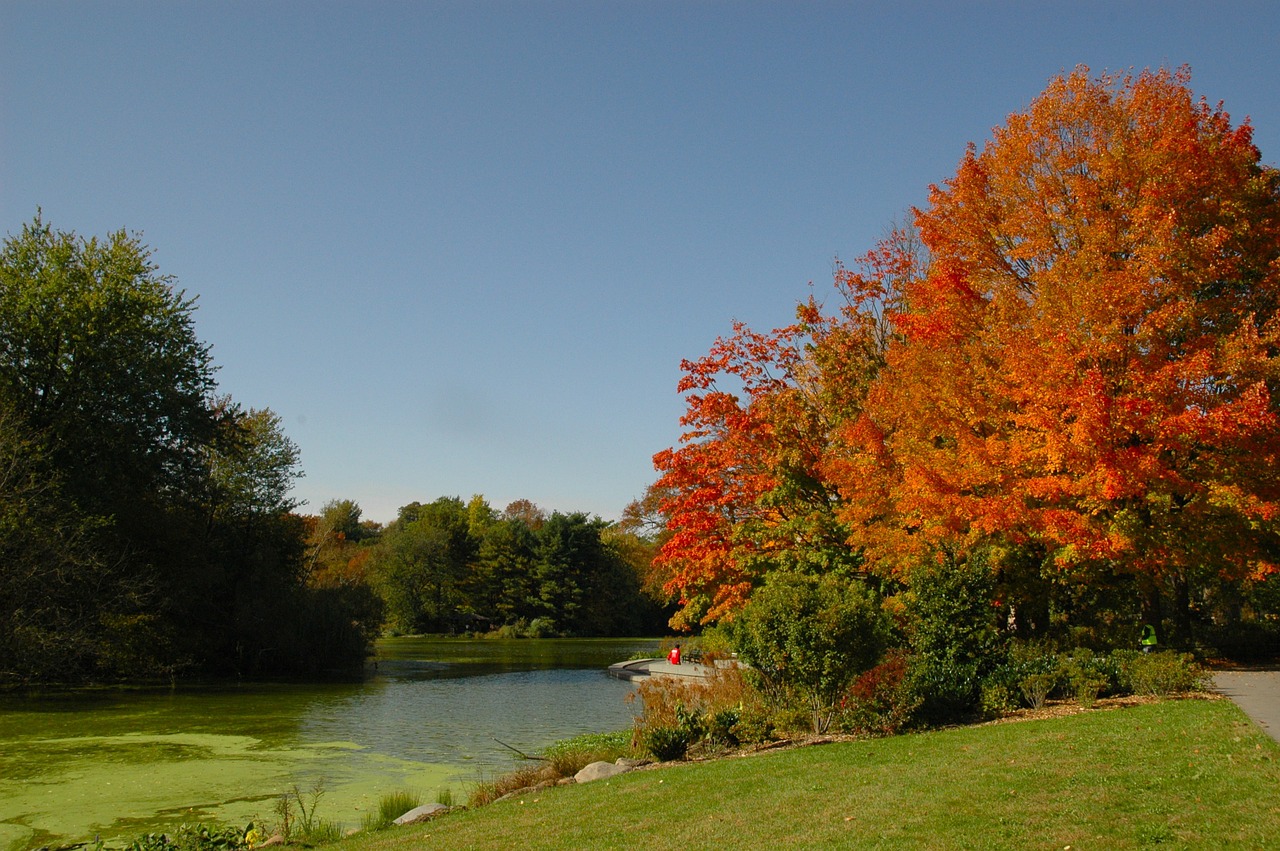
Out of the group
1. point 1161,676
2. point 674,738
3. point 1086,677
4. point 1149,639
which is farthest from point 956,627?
point 1149,639

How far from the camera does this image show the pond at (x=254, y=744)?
38.8ft

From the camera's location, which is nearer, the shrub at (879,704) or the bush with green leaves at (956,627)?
the shrub at (879,704)

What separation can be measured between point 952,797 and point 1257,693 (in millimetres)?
8023

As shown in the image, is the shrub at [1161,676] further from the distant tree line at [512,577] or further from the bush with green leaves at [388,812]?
the distant tree line at [512,577]

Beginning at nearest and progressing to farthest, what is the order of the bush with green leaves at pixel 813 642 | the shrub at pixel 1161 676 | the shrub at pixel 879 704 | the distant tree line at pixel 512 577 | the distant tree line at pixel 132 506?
the shrub at pixel 879 704 → the shrub at pixel 1161 676 → the bush with green leaves at pixel 813 642 → the distant tree line at pixel 132 506 → the distant tree line at pixel 512 577

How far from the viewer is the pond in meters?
11.8

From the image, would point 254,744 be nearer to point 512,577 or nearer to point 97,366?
point 97,366

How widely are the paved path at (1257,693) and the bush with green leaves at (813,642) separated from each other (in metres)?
4.80

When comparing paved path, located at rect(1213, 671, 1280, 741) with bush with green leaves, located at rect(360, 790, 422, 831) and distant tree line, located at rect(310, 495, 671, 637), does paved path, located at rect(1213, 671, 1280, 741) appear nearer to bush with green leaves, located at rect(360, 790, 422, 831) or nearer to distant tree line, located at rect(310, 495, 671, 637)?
bush with green leaves, located at rect(360, 790, 422, 831)

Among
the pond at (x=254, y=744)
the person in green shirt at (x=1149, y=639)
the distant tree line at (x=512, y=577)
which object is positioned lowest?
the pond at (x=254, y=744)

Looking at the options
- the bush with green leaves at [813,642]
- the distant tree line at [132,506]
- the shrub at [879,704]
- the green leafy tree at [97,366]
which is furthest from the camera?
the green leafy tree at [97,366]

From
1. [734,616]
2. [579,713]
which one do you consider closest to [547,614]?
[579,713]

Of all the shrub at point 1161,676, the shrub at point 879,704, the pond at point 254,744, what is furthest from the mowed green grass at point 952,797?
the pond at point 254,744

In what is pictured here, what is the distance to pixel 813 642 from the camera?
1301cm
